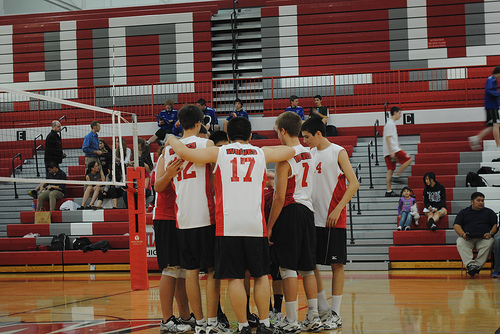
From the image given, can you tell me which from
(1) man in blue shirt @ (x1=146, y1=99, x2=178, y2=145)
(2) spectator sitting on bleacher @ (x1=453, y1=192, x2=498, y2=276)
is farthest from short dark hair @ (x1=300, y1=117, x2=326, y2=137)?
(1) man in blue shirt @ (x1=146, y1=99, x2=178, y2=145)

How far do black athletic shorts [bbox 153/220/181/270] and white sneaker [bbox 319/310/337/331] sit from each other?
Result: 4.74 feet

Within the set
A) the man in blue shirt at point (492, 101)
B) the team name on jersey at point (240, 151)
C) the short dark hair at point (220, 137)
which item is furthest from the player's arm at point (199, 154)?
the man in blue shirt at point (492, 101)

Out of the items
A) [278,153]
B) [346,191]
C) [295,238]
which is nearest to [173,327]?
[295,238]

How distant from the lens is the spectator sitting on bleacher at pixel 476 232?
969 centimetres

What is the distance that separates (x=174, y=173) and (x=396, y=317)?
2734 mm

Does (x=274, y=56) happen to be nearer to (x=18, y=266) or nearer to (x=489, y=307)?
(x=18, y=266)

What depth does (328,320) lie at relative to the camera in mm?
5219

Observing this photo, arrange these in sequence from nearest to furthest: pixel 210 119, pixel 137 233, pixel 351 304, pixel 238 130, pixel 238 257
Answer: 1. pixel 238 257
2. pixel 238 130
3. pixel 351 304
4. pixel 137 233
5. pixel 210 119

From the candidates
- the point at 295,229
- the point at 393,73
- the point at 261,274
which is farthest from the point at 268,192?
the point at 393,73

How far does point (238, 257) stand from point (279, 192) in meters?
→ 0.71

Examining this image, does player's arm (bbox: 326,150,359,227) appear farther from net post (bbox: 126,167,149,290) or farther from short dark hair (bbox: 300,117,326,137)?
net post (bbox: 126,167,149,290)

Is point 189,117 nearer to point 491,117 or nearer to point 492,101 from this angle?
point 492,101

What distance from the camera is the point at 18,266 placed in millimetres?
12367

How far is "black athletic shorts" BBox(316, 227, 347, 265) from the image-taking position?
5386 millimetres
